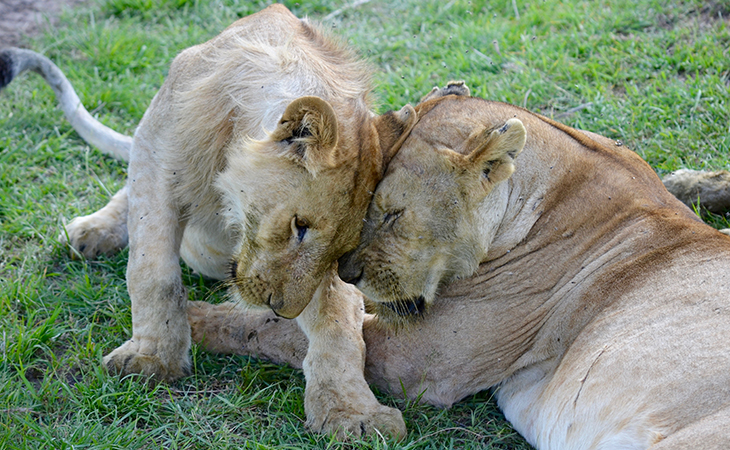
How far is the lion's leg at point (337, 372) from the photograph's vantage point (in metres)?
2.79

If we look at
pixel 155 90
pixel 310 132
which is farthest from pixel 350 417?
pixel 155 90

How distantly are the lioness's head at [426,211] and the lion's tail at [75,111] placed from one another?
2.38 m

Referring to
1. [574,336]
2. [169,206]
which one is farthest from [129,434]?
[574,336]

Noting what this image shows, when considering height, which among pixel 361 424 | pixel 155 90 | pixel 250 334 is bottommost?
pixel 155 90

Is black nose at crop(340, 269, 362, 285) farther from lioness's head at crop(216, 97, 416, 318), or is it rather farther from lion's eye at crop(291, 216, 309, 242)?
lion's eye at crop(291, 216, 309, 242)

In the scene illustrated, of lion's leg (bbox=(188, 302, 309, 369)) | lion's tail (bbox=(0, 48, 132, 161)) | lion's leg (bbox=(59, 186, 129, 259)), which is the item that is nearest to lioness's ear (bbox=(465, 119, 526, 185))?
lion's leg (bbox=(188, 302, 309, 369))

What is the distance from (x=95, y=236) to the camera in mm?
3877

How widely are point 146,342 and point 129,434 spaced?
40 centimetres

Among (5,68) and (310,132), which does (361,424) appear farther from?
(5,68)

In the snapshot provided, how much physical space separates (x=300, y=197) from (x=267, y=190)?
15 cm

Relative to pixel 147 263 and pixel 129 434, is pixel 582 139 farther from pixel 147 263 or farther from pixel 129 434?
pixel 129 434

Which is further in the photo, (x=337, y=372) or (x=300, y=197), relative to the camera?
(x=337, y=372)

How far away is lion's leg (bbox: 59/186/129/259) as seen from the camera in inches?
152

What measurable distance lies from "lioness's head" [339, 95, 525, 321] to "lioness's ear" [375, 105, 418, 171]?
0.11 feet
